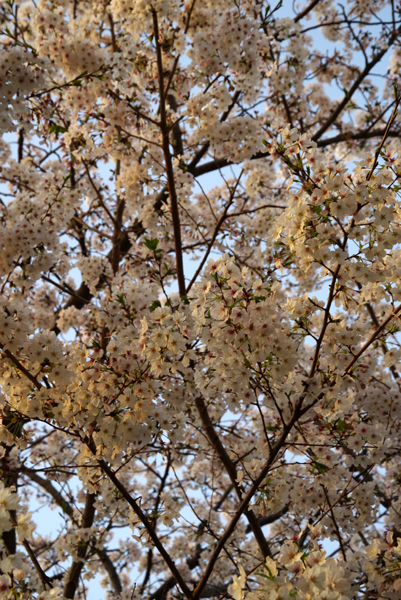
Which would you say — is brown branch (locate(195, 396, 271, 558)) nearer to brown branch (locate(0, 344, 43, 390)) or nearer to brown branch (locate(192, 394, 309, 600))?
brown branch (locate(192, 394, 309, 600))

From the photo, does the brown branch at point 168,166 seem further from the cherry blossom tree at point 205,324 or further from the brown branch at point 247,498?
the brown branch at point 247,498

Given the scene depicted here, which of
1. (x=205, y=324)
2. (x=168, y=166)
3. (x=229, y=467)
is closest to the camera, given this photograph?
(x=205, y=324)

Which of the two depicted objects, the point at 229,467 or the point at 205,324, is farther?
the point at 229,467

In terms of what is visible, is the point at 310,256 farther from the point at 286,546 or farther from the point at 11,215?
the point at 11,215

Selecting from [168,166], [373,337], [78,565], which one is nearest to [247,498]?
[373,337]

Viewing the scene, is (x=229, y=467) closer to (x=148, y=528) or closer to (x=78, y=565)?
(x=148, y=528)

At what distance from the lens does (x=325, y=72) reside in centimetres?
814

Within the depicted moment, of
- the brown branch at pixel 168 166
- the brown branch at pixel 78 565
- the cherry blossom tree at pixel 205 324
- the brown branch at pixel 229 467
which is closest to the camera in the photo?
the cherry blossom tree at pixel 205 324

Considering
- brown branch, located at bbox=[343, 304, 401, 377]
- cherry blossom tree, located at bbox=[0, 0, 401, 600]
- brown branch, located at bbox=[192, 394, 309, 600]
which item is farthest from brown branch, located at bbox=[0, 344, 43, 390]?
brown branch, located at bbox=[343, 304, 401, 377]

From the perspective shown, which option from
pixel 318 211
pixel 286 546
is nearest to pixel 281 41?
pixel 318 211

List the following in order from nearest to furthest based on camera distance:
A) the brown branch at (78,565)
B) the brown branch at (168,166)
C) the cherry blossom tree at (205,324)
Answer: the cherry blossom tree at (205,324) → the brown branch at (168,166) → the brown branch at (78,565)

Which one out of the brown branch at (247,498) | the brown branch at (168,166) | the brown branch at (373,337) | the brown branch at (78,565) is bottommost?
the brown branch at (247,498)

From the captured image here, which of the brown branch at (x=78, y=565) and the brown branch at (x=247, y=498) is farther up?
the brown branch at (x=78, y=565)

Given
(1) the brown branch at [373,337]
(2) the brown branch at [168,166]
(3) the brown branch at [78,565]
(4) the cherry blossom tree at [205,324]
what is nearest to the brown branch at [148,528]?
(4) the cherry blossom tree at [205,324]
